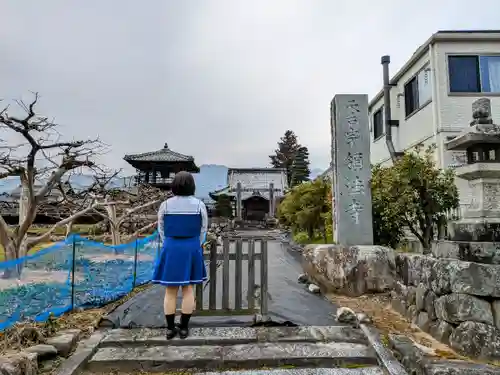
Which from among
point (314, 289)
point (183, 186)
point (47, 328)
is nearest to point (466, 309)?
point (314, 289)

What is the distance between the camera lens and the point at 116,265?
19.2 feet

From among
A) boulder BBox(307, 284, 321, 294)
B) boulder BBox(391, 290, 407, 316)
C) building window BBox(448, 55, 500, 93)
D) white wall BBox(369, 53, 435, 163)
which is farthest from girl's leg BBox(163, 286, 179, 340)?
building window BBox(448, 55, 500, 93)

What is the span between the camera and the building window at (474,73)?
36.1 ft

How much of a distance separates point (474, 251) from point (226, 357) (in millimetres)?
2755

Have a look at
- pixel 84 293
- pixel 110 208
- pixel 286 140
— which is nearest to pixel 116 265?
pixel 84 293

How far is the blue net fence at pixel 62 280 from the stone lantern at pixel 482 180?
15.9 ft

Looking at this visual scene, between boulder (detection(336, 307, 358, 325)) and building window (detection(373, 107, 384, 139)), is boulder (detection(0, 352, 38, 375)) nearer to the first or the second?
boulder (detection(336, 307, 358, 325))

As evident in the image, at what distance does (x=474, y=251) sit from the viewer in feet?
11.8

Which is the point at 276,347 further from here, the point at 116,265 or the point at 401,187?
the point at 401,187

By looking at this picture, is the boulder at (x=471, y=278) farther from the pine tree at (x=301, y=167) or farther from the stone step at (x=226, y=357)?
the pine tree at (x=301, y=167)

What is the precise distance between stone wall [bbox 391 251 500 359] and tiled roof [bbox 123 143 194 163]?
29.6 meters

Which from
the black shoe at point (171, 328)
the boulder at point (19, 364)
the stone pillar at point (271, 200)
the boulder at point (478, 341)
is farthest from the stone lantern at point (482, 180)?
the stone pillar at point (271, 200)

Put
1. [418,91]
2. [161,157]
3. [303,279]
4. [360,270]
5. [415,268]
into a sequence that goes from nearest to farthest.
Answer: [415,268] → [360,270] → [303,279] → [418,91] → [161,157]

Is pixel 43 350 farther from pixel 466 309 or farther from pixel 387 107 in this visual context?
pixel 387 107
